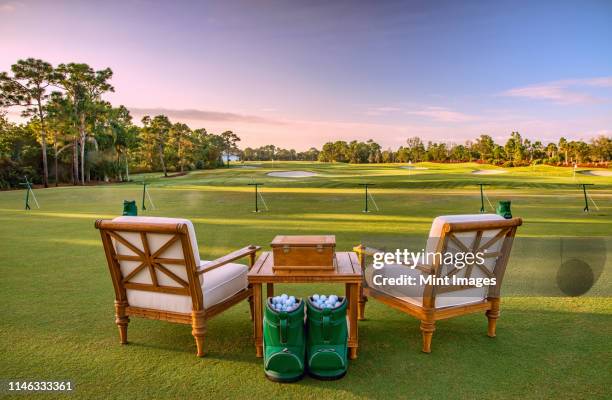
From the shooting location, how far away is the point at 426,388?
2.59 metres

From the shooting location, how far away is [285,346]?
2.71m

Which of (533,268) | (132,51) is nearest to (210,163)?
(132,51)

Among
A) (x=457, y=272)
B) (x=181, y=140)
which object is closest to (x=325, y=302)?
(x=457, y=272)

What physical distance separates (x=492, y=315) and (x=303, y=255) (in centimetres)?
187

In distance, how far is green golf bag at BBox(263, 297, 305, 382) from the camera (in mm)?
2668

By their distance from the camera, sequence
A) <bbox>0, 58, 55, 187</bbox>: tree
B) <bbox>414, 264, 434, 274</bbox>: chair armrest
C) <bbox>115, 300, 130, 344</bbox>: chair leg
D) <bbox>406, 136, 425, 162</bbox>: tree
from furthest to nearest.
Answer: <bbox>406, 136, 425, 162</bbox>: tree < <bbox>0, 58, 55, 187</bbox>: tree < <bbox>115, 300, 130, 344</bbox>: chair leg < <bbox>414, 264, 434, 274</bbox>: chair armrest

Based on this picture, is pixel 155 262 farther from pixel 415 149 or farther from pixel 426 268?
pixel 415 149

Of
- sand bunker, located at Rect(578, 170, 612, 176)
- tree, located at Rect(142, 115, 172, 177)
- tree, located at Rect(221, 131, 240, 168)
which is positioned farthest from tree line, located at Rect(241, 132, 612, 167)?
tree, located at Rect(142, 115, 172, 177)

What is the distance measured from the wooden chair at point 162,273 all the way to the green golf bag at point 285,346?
64cm

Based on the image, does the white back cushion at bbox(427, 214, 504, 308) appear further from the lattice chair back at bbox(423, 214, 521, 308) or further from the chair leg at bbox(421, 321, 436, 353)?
the chair leg at bbox(421, 321, 436, 353)

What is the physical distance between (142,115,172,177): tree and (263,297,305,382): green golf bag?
141 ft

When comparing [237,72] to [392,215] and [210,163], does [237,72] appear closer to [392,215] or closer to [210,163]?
[392,215]

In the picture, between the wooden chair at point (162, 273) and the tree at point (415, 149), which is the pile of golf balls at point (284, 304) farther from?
the tree at point (415, 149)

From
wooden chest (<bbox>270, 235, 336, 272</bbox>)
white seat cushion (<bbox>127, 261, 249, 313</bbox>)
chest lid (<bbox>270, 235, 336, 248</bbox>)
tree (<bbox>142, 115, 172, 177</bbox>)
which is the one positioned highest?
tree (<bbox>142, 115, 172, 177</bbox>)
